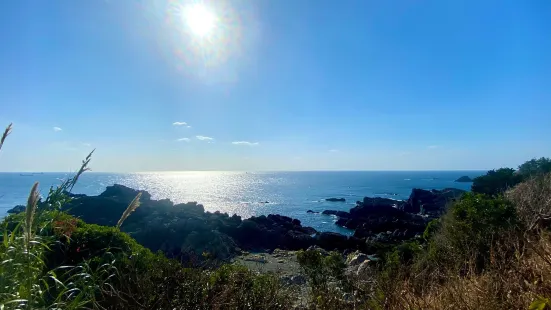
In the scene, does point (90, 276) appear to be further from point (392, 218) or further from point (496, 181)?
point (392, 218)

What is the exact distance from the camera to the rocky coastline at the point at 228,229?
90.2ft

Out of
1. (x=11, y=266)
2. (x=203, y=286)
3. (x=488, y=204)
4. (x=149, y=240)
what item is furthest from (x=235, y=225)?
(x=11, y=266)

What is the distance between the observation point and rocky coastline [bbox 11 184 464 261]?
27500 millimetres

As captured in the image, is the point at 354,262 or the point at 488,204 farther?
the point at 354,262

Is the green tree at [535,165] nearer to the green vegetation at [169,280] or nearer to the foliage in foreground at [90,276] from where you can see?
the green vegetation at [169,280]

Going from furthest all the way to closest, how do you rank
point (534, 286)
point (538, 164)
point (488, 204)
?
point (538, 164) → point (488, 204) → point (534, 286)

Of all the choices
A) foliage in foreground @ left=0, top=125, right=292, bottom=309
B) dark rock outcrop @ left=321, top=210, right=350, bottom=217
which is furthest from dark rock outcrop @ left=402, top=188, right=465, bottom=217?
foliage in foreground @ left=0, top=125, right=292, bottom=309

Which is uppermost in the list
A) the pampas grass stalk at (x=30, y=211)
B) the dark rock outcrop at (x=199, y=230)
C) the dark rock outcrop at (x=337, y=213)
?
the pampas grass stalk at (x=30, y=211)

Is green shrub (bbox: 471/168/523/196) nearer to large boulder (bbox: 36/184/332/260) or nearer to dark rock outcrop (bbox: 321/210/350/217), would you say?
large boulder (bbox: 36/184/332/260)

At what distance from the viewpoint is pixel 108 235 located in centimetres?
609

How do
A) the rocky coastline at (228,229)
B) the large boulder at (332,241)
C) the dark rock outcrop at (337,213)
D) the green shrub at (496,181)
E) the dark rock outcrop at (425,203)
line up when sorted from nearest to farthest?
the green shrub at (496,181), the rocky coastline at (228,229), the large boulder at (332,241), the dark rock outcrop at (337,213), the dark rock outcrop at (425,203)

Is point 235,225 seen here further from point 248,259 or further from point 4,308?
point 4,308

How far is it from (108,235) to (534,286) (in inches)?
252

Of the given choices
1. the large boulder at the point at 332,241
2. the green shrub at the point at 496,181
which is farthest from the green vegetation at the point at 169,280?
the large boulder at the point at 332,241
